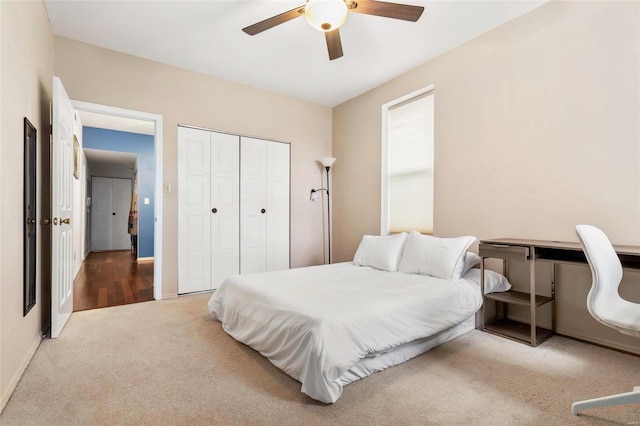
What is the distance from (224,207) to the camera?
4.21 meters

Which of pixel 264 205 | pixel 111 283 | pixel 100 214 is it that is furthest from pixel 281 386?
pixel 100 214

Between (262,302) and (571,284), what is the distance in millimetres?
2462

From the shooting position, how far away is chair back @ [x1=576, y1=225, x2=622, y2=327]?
1.61 metres

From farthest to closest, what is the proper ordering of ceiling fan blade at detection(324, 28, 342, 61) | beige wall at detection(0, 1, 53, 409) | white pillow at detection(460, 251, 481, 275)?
1. white pillow at detection(460, 251, 481, 275)
2. ceiling fan blade at detection(324, 28, 342, 61)
3. beige wall at detection(0, 1, 53, 409)

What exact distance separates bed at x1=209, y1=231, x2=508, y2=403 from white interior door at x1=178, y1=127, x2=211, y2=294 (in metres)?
1.16

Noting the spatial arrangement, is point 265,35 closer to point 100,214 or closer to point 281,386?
point 281,386

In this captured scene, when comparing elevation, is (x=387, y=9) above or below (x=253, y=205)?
above

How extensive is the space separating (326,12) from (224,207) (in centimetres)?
275

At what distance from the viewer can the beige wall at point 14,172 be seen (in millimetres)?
1688

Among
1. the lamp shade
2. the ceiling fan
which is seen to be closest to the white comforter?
the ceiling fan

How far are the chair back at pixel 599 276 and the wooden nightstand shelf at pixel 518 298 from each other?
0.63 meters

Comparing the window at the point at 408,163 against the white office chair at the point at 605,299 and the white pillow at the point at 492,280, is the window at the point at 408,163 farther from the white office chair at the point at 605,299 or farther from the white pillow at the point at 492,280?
the white office chair at the point at 605,299

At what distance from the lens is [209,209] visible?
4.09m

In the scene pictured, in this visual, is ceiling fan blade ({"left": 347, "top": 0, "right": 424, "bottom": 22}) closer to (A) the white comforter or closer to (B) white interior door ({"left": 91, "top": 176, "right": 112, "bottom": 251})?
(A) the white comforter
